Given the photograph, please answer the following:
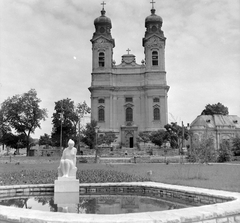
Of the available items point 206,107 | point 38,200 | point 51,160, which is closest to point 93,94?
point 51,160

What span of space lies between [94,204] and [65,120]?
41.2 m

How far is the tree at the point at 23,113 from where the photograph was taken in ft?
158

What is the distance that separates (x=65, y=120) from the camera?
4991 cm

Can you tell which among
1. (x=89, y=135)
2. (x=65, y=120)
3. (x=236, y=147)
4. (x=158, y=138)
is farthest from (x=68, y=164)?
(x=65, y=120)

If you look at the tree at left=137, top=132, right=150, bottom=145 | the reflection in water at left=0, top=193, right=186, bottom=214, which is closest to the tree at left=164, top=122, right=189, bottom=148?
the tree at left=137, top=132, right=150, bottom=145

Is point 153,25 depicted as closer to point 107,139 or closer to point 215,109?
point 107,139

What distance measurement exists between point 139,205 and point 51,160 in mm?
28048

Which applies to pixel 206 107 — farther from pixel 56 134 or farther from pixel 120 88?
pixel 56 134

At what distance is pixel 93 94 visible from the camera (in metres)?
56.2

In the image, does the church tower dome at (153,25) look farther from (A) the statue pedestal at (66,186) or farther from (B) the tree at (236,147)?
(A) the statue pedestal at (66,186)

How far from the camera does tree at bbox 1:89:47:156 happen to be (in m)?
48.2

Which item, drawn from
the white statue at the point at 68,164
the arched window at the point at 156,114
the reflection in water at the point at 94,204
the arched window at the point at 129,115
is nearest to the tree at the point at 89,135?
the arched window at the point at 129,115

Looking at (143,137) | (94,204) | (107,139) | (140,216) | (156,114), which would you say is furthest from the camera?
(156,114)

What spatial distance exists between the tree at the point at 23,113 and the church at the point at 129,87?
10764 millimetres
